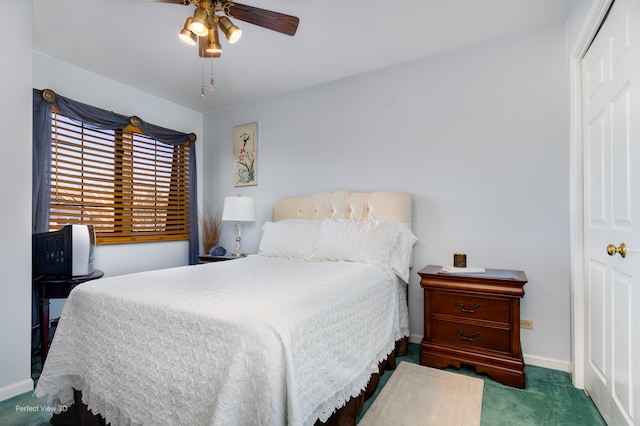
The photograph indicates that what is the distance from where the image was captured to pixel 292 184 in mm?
3803

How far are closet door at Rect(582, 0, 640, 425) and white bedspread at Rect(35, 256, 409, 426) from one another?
1201 millimetres

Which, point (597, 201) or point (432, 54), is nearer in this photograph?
point (597, 201)

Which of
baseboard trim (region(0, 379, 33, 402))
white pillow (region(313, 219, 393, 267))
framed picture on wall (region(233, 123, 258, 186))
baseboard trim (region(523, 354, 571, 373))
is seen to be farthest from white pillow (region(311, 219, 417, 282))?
baseboard trim (region(0, 379, 33, 402))

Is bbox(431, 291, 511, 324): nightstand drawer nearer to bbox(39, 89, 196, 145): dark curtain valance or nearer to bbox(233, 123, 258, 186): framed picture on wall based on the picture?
bbox(233, 123, 258, 186): framed picture on wall

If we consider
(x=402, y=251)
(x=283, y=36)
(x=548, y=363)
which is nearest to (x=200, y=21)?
(x=283, y=36)

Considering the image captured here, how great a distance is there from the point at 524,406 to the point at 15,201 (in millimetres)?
3481

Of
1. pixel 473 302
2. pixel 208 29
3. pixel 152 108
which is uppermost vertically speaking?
pixel 152 108

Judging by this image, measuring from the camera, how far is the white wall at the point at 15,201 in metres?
2.12

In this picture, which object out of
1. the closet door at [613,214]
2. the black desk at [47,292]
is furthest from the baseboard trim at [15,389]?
the closet door at [613,214]

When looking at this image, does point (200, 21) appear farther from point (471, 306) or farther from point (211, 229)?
point (211, 229)

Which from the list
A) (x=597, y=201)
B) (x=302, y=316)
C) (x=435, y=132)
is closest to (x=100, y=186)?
(x=302, y=316)

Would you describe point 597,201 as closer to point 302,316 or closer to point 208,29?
point 302,316

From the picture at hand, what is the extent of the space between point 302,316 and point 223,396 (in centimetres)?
41

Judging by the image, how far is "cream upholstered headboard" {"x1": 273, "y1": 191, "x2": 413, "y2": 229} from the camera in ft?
9.60
